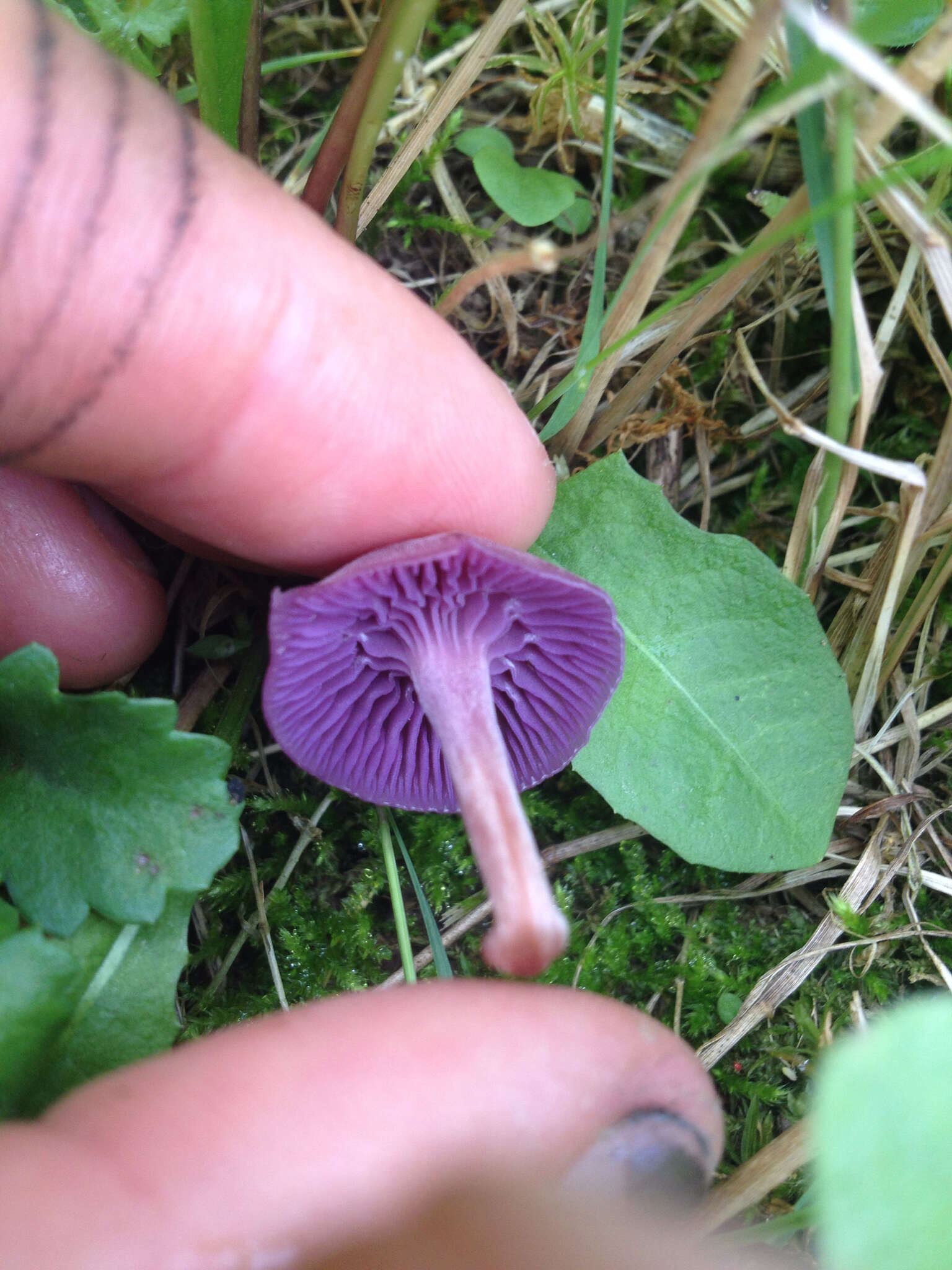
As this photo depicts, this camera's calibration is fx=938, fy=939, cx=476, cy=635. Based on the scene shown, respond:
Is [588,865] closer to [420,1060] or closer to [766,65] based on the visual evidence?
[420,1060]

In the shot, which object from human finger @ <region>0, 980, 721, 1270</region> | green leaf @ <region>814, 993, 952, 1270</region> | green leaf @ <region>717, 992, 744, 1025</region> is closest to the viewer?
green leaf @ <region>814, 993, 952, 1270</region>

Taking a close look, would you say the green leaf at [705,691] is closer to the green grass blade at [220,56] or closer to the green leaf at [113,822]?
the green leaf at [113,822]

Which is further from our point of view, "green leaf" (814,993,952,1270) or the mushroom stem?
the mushroom stem

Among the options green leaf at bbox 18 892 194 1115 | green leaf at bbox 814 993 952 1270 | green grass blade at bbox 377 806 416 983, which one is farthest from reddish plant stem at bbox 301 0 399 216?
green leaf at bbox 814 993 952 1270

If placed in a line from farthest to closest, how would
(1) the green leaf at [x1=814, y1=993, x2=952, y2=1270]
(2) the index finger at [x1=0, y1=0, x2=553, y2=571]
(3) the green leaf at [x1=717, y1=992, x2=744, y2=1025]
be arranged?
(3) the green leaf at [x1=717, y1=992, x2=744, y2=1025] < (2) the index finger at [x1=0, y1=0, x2=553, y2=571] < (1) the green leaf at [x1=814, y1=993, x2=952, y2=1270]

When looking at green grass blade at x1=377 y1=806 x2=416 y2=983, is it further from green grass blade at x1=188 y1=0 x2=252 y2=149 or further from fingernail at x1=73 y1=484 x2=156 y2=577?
green grass blade at x1=188 y1=0 x2=252 y2=149
